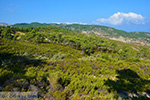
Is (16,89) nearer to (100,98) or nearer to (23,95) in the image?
(23,95)

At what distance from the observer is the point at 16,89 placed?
5.98 meters

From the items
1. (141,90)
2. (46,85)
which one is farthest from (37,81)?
(141,90)

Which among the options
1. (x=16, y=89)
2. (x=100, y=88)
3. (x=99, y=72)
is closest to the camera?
(x=16, y=89)

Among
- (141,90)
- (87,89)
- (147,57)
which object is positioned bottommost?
(147,57)

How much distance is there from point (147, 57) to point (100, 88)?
9247 cm

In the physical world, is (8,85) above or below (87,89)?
above

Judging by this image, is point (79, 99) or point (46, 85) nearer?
point (79, 99)

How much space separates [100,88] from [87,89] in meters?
1.42

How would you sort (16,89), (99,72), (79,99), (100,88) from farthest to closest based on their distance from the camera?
(99,72) < (100,88) < (79,99) < (16,89)

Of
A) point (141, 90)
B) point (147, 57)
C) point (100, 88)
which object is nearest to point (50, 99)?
point (100, 88)

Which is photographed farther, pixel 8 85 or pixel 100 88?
pixel 100 88

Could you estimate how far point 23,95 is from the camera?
547 cm

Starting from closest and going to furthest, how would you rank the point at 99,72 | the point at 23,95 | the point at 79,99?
the point at 23,95 < the point at 79,99 < the point at 99,72

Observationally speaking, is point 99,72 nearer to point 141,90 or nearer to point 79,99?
point 141,90
